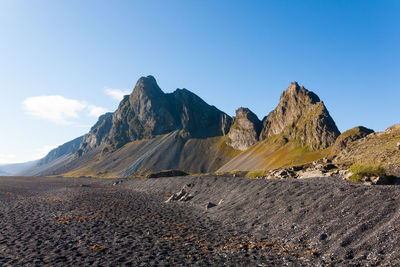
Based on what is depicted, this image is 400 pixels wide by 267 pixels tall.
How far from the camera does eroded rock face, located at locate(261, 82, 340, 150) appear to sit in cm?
12300

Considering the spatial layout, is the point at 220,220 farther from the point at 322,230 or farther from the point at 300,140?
the point at 300,140

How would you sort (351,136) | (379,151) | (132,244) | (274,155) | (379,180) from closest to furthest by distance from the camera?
(132,244) < (379,180) < (379,151) < (351,136) < (274,155)

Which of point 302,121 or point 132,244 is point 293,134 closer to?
point 302,121

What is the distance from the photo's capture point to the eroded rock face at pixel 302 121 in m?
123

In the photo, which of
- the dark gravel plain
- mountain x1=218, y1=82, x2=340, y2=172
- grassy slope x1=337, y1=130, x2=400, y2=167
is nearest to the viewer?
the dark gravel plain

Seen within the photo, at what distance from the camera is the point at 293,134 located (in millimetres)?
143750

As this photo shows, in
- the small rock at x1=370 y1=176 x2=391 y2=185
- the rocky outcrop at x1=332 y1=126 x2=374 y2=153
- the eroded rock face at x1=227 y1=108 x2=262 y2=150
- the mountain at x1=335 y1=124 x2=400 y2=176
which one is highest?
the eroded rock face at x1=227 y1=108 x2=262 y2=150

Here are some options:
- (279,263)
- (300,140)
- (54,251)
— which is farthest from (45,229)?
(300,140)

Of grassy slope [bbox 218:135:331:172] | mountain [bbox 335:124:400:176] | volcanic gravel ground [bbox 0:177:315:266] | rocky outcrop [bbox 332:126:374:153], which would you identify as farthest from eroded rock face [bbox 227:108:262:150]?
volcanic gravel ground [bbox 0:177:315:266]

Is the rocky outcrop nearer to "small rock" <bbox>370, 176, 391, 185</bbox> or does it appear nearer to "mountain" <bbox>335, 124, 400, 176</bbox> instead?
"mountain" <bbox>335, 124, 400, 176</bbox>

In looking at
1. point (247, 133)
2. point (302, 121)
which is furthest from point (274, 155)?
point (247, 133)

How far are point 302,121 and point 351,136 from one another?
4805 centimetres

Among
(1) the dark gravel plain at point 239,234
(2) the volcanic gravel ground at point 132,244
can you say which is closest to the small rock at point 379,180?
(1) the dark gravel plain at point 239,234

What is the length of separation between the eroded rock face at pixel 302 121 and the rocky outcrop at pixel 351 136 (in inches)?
715
